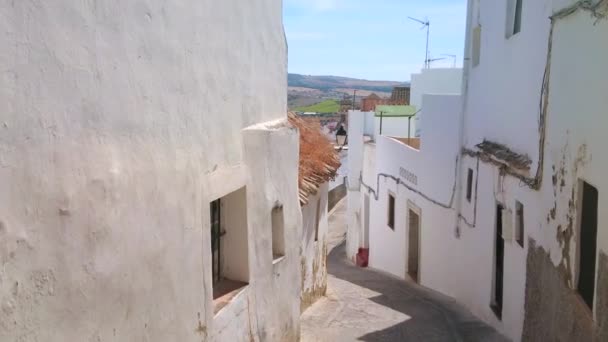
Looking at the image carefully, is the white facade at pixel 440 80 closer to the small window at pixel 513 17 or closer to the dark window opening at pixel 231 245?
the small window at pixel 513 17

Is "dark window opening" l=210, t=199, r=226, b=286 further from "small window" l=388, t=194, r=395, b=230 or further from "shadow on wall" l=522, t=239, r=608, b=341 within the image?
"small window" l=388, t=194, r=395, b=230

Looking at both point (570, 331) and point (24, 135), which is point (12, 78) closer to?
point (24, 135)

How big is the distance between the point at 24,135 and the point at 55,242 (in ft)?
1.78

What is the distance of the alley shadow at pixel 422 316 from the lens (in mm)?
8812

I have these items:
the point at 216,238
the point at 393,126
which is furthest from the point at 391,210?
the point at 216,238

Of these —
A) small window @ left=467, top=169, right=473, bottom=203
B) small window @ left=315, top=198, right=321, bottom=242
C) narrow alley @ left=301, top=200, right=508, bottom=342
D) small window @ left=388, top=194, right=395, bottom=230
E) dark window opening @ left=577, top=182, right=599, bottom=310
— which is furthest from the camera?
small window @ left=388, top=194, right=395, bottom=230

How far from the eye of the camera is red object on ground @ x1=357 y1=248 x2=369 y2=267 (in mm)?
19891

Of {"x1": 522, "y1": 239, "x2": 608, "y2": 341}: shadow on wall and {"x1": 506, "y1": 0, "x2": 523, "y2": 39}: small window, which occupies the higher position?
{"x1": 506, "y1": 0, "x2": 523, "y2": 39}: small window

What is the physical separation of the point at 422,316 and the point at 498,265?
61.9 inches

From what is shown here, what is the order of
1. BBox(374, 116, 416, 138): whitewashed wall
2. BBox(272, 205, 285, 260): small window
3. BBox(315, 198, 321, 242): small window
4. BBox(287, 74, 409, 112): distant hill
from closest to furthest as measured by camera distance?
BBox(272, 205, 285, 260): small window < BBox(315, 198, 321, 242): small window < BBox(374, 116, 416, 138): whitewashed wall < BBox(287, 74, 409, 112): distant hill

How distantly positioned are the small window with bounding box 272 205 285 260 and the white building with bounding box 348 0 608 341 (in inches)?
109

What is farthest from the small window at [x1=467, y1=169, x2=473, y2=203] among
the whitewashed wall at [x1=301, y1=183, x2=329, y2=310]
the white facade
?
the white facade

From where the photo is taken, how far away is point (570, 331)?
5621 millimetres

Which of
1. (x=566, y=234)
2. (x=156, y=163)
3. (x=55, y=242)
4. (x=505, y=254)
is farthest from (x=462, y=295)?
(x=55, y=242)
